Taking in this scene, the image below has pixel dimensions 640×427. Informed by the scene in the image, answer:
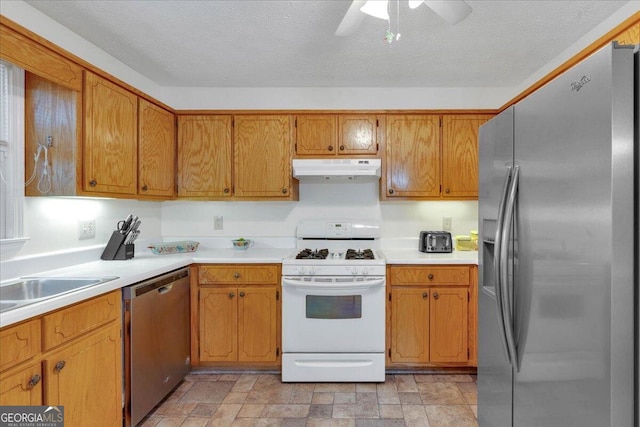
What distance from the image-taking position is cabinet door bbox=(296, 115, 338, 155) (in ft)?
9.63

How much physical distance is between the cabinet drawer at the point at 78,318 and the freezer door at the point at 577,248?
1.81 m

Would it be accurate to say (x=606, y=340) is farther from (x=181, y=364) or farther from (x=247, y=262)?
(x=181, y=364)

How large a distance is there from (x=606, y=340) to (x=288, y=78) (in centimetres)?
271

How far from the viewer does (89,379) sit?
1.60 m

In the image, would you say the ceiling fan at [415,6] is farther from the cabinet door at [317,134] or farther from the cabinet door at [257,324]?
the cabinet door at [257,324]

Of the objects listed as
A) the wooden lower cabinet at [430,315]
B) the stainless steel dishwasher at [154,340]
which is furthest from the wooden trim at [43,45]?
the wooden lower cabinet at [430,315]

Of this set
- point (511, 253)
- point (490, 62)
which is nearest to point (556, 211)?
point (511, 253)

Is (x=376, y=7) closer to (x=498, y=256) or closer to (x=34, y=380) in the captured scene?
(x=498, y=256)

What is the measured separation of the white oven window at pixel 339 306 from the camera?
2486 millimetres

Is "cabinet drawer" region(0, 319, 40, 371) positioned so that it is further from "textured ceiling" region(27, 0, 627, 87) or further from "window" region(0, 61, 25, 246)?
"textured ceiling" region(27, 0, 627, 87)

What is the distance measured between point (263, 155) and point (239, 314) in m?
1.32

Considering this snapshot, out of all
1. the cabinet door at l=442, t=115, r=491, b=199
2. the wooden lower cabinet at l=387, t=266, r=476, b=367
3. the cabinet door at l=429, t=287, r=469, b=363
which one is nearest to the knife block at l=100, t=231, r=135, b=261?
the wooden lower cabinet at l=387, t=266, r=476, b=367

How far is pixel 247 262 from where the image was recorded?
2.60m

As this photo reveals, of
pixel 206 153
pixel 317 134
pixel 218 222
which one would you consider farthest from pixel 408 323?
pixel 206 153
